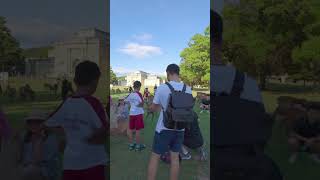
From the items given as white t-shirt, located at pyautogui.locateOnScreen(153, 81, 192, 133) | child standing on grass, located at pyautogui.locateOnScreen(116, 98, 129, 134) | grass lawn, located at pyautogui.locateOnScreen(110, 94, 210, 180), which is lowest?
grass lawn, located at pyautogui.locateOnScreen(110, 94, 210, 180)

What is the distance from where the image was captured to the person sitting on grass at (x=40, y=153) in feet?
11.3

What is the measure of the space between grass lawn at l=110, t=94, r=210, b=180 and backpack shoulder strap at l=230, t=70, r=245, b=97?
0.48 metres

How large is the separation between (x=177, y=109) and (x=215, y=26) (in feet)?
2.56

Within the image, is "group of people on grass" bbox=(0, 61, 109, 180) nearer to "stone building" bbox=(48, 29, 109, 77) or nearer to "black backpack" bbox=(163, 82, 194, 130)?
"stone building" bbox=(48, 29, 109, 77)

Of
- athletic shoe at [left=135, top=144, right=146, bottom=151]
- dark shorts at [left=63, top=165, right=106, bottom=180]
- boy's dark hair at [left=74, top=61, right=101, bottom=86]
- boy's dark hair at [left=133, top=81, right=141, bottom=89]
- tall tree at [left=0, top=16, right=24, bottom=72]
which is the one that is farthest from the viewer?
athletic shoe at [left=135, top=144, right=146, bottom=151]

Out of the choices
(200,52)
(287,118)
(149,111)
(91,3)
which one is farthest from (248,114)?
(91,3)

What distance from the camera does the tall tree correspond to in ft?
12.0

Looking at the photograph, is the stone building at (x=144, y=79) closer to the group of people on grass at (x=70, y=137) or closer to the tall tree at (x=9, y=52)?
the group of people on grass at (x=70, y=137)

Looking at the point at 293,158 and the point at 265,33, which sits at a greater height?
the point at 265,33

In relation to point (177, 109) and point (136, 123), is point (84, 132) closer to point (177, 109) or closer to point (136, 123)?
point (177, 109)

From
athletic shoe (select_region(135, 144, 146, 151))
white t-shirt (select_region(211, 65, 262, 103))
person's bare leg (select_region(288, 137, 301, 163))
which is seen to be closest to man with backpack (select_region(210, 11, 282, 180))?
white t-shirt (select_region(211, 65, 262, 103))

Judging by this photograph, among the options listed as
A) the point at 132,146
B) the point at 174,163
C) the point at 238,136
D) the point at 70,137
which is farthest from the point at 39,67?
the point at 238,136

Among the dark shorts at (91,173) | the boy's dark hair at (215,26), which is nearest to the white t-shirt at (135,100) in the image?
the boy's dark hair at (215,26)

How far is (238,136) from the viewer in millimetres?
3559
